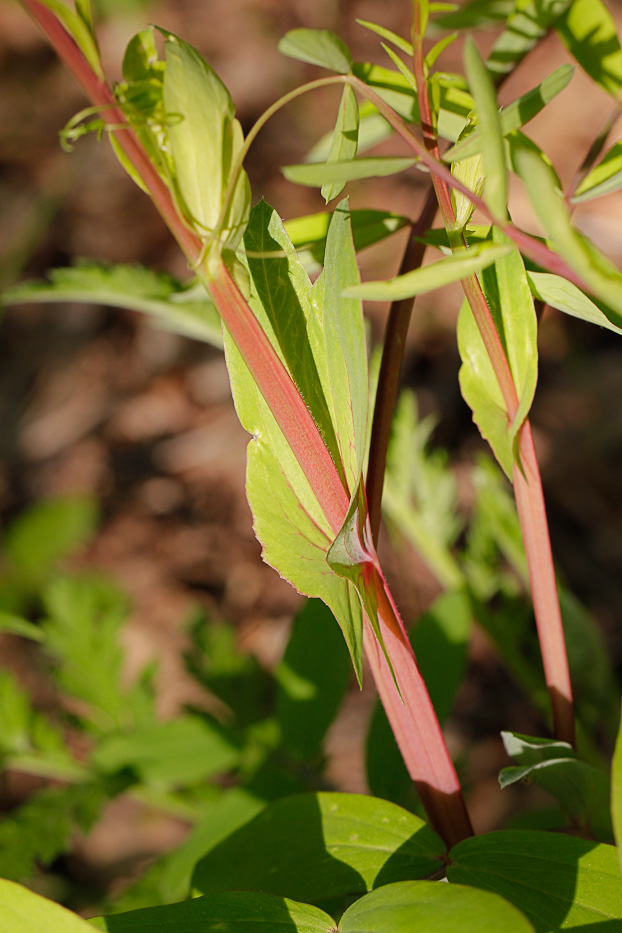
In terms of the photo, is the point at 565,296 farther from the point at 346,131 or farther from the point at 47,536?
the point at 47,536

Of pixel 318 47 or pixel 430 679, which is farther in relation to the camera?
pixel 430 679

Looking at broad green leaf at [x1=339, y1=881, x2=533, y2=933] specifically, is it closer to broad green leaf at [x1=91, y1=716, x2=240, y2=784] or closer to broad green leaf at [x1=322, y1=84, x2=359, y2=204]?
broad green leaf at [x1=322, y1=84, x2=359, y2=204]

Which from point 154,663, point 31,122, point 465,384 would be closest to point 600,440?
point 154,663

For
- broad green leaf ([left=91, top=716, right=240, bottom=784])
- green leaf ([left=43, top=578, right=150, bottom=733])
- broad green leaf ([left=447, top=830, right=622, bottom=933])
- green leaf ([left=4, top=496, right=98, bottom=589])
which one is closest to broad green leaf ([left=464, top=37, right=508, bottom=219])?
broad green leaf ([left=447, top=830, right=622, bottom=933])

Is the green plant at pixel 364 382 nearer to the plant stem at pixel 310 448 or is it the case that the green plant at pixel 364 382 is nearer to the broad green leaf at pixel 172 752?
the plant stem at pixel 310 448

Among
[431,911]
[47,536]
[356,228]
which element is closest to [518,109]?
[356,228]

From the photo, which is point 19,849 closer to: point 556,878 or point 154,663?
point 154,663
